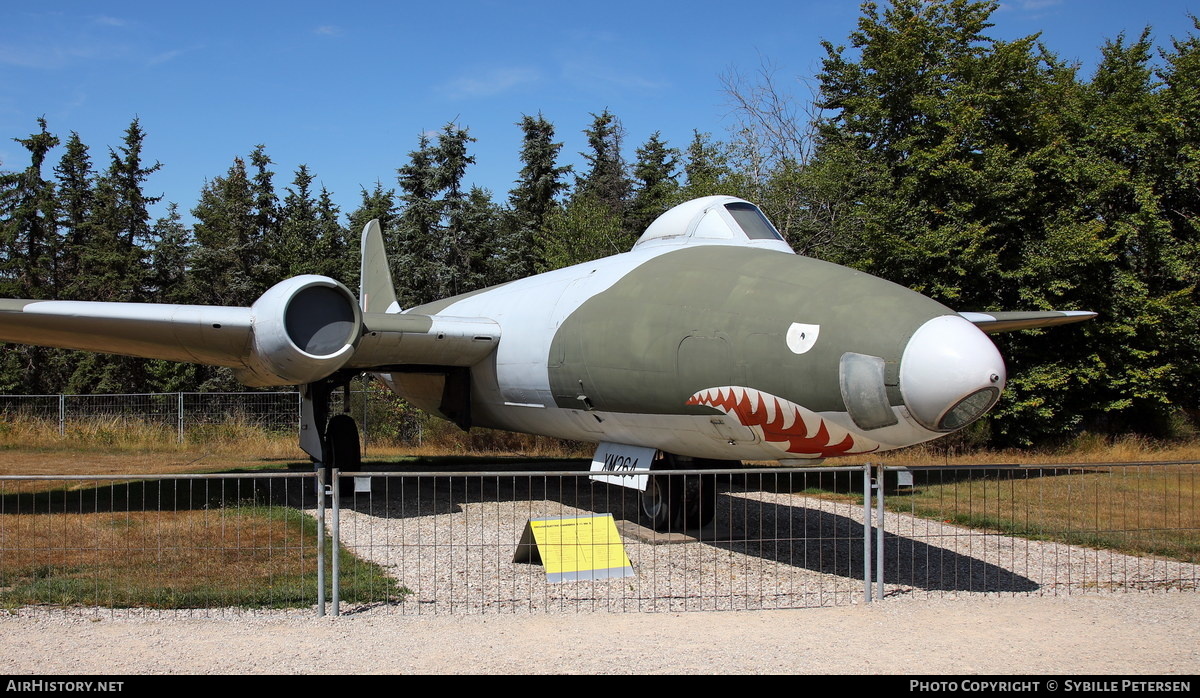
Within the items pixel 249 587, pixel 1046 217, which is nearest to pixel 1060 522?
pixel 249 587

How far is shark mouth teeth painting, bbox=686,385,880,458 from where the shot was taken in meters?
6.14

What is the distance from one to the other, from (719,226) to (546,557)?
3516mm

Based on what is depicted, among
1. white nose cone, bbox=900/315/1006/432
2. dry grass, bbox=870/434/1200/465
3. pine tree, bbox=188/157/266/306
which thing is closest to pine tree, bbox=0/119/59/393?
pine tree, bbox=188/157/266/306

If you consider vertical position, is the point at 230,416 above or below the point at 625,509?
above

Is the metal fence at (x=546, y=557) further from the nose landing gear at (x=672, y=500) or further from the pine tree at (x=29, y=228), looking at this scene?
the pine tree at (x=29, y=228)

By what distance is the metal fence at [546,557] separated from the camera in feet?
20.6

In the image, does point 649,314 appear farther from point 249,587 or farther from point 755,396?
point 249,587

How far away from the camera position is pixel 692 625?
557cm

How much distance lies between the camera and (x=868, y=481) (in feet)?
20.8

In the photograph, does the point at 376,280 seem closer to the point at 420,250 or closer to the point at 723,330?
the point at 723,330

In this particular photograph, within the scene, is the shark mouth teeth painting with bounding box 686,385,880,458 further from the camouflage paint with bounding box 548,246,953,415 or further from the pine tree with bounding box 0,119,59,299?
the pine tree with bounding box 0,119,59,299

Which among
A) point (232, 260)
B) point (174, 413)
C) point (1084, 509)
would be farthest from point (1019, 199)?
point (232, 260)

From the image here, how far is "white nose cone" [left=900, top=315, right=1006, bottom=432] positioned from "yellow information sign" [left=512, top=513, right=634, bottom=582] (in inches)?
96.1

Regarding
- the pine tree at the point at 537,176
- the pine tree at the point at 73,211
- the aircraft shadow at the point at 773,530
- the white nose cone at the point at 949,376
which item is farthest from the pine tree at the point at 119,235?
the white nose cone at the point at 949,376
